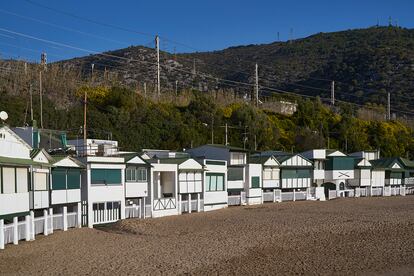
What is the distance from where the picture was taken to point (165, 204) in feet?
120

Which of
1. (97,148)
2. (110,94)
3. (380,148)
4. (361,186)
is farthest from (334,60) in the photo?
(97,148)

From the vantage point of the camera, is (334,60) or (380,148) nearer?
(380,148)

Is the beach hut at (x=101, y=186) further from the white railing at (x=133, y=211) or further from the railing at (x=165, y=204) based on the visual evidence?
the railing at (x=165, y=204)

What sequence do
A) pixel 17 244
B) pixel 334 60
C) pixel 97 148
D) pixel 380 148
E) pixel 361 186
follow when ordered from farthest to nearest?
1. pixel 334 60
2. pixel 380 148
3. pixel 361 186
4. pixel 97 148
5. pixel 17 244

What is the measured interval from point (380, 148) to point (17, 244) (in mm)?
77322

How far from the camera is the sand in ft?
62.7

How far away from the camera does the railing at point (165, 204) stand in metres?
35.8

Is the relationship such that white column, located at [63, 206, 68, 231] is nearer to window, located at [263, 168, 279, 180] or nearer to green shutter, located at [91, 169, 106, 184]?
green shutter, located at [91, 169, 106, 184]

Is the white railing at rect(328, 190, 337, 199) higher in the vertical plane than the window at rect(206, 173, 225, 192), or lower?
lower

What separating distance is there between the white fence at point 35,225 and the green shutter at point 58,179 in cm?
117

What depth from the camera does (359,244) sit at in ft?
82.2

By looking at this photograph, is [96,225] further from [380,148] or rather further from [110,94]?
[380,148]

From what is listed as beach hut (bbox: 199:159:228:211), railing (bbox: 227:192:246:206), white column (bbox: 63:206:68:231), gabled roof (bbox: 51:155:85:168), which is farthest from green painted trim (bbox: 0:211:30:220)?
railing (bbox: 227:192:246:206)

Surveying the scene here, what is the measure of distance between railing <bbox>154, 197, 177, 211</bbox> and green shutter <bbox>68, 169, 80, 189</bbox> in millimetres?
7946
